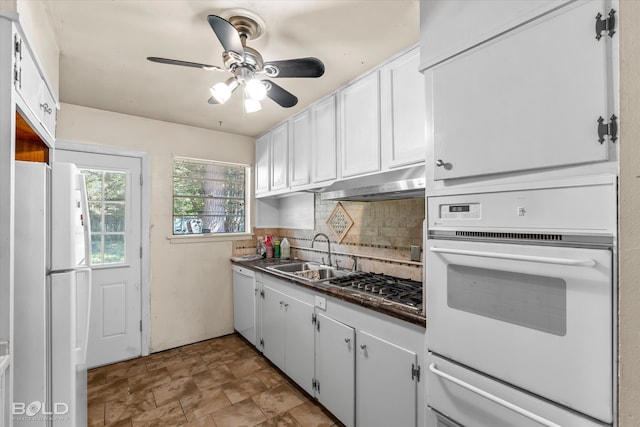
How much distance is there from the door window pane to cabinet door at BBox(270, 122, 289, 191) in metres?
1.48

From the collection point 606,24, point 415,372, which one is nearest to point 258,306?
point 415,372

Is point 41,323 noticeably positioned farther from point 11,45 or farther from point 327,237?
point 327,237

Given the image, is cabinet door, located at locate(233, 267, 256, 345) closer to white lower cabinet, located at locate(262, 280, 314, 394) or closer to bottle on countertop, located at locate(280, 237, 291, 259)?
white lower cabinet, located at locate(262, 280, 314, 394)

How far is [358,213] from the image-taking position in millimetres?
2754

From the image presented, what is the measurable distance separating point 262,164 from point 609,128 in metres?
3.08

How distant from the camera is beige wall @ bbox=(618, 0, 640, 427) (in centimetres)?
54

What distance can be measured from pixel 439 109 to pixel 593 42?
51cm

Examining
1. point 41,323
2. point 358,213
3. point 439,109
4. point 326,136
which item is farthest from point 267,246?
point 439,109

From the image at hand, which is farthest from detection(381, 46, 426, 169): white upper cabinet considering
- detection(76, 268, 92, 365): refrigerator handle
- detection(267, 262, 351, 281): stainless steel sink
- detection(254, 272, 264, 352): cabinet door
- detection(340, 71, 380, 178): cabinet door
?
detection(76, 268, 92, 365): refrigerator handle

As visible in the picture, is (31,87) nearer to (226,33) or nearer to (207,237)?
(226,33)

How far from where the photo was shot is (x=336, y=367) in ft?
6.48

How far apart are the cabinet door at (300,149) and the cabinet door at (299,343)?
1097 millimetres

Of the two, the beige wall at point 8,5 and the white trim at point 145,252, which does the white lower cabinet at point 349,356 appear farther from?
the beige wall at point 8,5

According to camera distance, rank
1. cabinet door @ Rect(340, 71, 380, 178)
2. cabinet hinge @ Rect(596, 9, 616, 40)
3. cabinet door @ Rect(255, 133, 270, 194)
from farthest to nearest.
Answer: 1. cabinet door @ Rect(255, 133, 270, 194)
2. cabinet door @ Rect(340, 71, 380, 178)
3. cabinet hinge @ Rect(596, 9, 616, 40)
